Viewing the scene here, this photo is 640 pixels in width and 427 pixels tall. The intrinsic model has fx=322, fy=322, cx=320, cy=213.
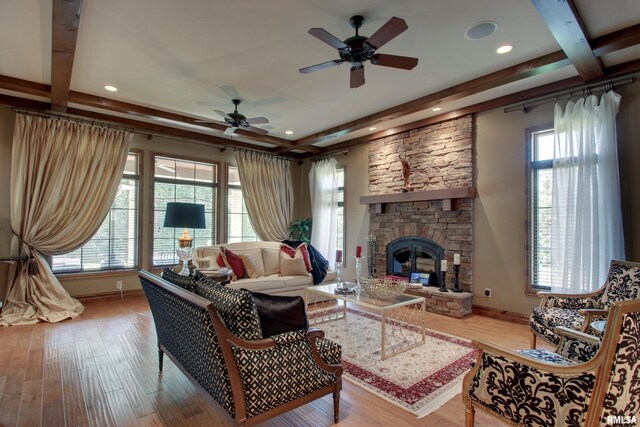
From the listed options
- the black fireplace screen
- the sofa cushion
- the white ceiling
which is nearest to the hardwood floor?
the sofa cushion

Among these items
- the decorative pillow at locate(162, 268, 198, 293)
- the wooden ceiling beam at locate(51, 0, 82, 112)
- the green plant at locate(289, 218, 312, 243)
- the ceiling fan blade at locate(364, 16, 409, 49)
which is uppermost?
the wooden ceiling beam at locate(51, 0, 82, 112)

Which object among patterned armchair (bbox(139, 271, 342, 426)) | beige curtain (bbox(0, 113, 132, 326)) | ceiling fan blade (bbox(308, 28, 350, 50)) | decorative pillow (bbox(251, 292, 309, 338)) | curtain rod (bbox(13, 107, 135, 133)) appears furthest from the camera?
curtain rod (bbox(13, 107, 135, 133))

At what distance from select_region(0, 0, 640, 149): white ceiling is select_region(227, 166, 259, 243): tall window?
218cm

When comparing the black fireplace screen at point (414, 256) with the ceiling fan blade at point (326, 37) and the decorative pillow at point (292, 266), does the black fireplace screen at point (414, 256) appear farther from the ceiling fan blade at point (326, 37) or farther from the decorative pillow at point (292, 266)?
the ceiling fan blade at point (326, 37)

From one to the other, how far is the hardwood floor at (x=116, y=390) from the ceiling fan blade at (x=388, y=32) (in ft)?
8.78

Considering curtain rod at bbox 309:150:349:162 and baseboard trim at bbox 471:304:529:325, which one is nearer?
baseboard trim at bbox 471:304:529:325

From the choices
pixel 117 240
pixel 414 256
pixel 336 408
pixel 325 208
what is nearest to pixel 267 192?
pixel 325 208

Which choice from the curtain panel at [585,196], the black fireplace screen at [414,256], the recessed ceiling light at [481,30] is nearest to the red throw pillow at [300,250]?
the black fireplace screen at [414,256]

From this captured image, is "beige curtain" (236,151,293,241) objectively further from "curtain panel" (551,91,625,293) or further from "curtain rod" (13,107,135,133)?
"curtain panel" (551,91,625,293)

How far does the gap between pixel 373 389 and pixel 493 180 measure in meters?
3.30

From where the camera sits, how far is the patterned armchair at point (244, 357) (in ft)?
5.42

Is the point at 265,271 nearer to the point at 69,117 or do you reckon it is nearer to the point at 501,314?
the point at 501,314

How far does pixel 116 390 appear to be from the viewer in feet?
8.00

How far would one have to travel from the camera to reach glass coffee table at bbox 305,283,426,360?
122 inches
